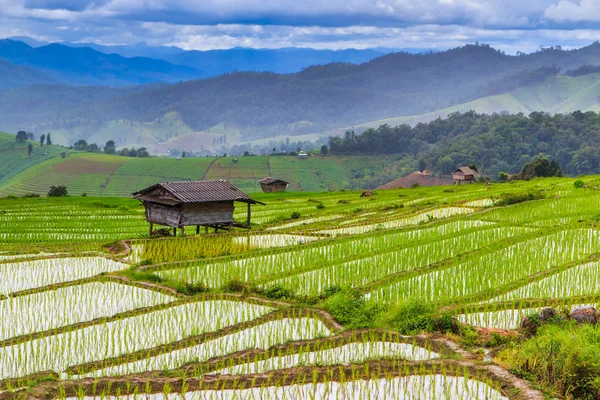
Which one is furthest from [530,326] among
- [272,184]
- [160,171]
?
[160,171]

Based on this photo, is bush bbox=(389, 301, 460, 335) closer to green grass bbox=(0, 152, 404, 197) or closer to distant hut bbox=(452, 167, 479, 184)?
distant hut bbox=(452, 167, 479, 184)

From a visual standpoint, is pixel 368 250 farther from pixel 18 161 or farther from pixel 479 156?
pixel 18 161

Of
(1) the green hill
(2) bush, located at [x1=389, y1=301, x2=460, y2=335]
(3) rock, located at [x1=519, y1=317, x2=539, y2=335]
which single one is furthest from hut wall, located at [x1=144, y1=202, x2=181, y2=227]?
(1) the green hill

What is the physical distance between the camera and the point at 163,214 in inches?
967

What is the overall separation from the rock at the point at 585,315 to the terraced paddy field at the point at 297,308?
73cm

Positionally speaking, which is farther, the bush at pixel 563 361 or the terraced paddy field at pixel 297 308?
the terraced paddy field at pixel 297 308

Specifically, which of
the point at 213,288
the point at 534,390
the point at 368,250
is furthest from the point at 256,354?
the point at 368,250

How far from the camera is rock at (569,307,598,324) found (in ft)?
40.0

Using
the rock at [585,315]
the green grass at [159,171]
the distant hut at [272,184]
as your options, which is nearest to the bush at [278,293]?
the rock at [585,315]

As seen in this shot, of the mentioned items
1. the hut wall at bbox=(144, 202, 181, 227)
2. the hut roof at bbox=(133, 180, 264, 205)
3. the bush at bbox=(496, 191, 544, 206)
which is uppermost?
the hut roof at bbox=(133, 180, 264, 205)

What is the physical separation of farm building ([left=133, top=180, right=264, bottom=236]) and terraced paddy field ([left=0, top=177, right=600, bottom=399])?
1315mm

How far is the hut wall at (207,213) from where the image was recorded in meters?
23.8

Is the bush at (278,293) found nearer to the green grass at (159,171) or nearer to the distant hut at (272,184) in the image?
the distant hut at (272,184)

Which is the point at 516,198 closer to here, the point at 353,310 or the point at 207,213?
the point at 207,213
